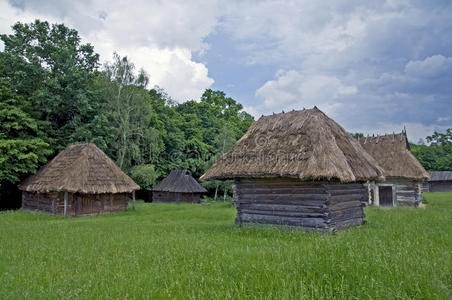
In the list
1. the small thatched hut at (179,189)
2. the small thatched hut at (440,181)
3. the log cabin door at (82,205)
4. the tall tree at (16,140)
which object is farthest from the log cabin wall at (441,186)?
the tall tree at (16,140)

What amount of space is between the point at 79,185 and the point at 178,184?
1575 cm

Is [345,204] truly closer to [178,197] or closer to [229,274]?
[229,274]

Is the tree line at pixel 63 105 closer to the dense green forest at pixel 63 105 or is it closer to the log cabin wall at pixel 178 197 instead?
the dense green forest at pixel 63 105

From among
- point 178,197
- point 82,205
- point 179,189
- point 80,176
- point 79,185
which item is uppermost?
point 80,176

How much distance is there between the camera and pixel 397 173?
24.9m

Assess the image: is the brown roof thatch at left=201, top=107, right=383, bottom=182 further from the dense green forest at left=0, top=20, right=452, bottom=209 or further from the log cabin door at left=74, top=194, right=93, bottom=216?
the dense green forest at left=0, top=20, right=452, bottom=209

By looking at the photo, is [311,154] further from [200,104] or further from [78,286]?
[200,104]

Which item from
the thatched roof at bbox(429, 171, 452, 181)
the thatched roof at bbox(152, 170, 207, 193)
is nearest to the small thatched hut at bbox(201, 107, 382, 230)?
the thatched roof at bbox(152, 170, 207, 193)

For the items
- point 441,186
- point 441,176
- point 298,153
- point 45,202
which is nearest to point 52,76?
point 45,202

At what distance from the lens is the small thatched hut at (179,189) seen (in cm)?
3534

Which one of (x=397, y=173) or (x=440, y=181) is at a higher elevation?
(x=397, y=173)

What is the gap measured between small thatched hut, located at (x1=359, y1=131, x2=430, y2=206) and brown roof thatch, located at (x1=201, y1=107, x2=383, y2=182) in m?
12.8

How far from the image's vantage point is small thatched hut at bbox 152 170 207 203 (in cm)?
3534

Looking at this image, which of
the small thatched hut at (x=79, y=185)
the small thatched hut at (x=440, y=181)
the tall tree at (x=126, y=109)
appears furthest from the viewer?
the small thatched hut at (x=440, y=181)
